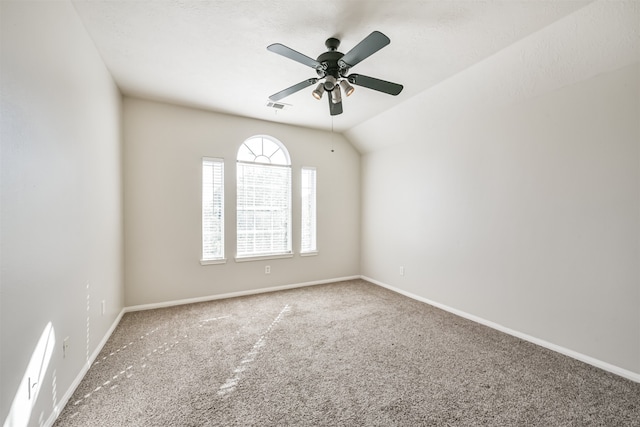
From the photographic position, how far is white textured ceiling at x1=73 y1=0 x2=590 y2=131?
1930mm

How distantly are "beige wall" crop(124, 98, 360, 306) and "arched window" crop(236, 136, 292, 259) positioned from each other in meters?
0.13

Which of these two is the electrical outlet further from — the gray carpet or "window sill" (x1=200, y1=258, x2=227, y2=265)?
"window sill" (x1=200, y1=258, x2=227, y2=265)

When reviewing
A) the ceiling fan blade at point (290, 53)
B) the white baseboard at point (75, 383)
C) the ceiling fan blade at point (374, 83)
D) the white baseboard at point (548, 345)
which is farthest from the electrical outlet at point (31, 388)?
the white baseboard at point (548, 345)

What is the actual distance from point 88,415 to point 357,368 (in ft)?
6.00

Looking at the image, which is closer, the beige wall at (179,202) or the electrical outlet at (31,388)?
the electrical outlet at (31,388)

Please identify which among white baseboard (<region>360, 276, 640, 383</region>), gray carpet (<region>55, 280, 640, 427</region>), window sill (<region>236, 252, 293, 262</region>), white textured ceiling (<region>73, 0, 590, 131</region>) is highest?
white textured ceiling (<region>73, 0, 590, 131</region>)

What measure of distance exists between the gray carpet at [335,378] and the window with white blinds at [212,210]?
3.26 feet

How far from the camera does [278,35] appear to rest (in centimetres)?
223

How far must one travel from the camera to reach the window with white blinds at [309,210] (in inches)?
184

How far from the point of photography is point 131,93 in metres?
3.32

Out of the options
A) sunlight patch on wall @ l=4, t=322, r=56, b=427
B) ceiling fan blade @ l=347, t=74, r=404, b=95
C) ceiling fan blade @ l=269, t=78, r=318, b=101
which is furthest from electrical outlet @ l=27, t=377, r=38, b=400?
ceiling fan blade @ l=347, t=74, r=404, b=95

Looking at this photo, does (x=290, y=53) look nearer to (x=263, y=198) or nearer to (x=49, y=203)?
(x=49, y=203)

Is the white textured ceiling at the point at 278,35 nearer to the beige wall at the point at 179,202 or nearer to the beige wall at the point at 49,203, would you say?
the beige wall at the point at 49,203

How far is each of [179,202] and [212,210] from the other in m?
0.43
